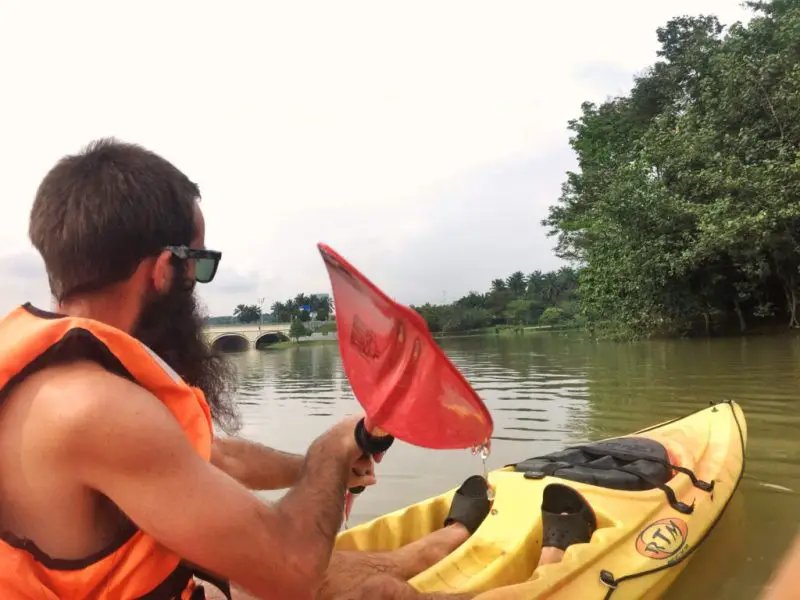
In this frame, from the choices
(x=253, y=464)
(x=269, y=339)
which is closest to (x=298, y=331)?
(x=269, y=339)

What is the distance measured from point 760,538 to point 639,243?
17.5m

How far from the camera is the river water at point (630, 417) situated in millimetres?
3993

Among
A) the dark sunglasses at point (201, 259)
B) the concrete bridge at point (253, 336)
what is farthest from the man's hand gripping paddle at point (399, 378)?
the concrete bridge at point (253, 336)

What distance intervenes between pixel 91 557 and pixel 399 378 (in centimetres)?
90

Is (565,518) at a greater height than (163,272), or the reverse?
(163,272)

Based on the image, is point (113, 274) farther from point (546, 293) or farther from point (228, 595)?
point (546, 293)

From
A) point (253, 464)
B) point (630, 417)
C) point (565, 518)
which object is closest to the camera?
point (253, 464)

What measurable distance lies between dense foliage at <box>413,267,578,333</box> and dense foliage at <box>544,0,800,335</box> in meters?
34.3

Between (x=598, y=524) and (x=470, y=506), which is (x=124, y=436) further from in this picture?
(x=598, y=524)

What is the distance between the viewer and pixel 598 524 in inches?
137

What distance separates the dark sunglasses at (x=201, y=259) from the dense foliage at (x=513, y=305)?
56.2 metres

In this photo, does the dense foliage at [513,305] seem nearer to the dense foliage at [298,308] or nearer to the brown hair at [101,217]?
the dense foliage at [298,308]

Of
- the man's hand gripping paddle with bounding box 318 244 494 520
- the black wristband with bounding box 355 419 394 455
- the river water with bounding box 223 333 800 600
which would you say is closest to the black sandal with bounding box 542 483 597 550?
the river water with bounding box 223 333 800 600

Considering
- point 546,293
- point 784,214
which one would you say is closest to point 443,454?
point 784,214
